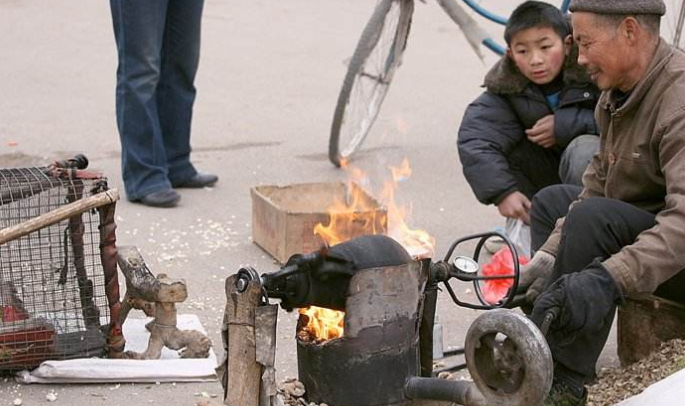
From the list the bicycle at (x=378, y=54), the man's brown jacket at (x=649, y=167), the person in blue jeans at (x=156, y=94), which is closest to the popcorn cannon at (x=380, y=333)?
the man's brown jacket at (x=649, y=167)

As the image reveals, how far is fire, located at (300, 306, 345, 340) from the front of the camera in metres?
3.65

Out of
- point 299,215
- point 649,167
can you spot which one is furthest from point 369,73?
point 649,167

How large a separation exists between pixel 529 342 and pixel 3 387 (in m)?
2.03

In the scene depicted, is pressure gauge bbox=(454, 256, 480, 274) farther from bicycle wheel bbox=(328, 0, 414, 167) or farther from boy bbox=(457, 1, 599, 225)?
bicycle wheel bbox=(328, 0, 414, 167)

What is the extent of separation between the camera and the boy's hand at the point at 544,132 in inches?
207

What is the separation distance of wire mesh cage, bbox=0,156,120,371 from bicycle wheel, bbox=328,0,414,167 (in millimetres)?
2787

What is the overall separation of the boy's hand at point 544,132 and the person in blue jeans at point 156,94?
6.97 feet

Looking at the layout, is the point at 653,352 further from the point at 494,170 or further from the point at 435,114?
the point at 435,114

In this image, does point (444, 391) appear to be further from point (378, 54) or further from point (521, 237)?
point (378, 54)

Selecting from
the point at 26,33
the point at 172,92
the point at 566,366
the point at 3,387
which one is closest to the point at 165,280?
the point at 3,387

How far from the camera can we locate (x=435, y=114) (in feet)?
29.1

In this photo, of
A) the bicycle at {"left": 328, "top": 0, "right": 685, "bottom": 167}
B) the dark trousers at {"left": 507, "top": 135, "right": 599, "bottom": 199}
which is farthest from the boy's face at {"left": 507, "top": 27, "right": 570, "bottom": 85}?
the bicycle at {"left": 328, "top": 0, "right": 685, "bottom": 167}

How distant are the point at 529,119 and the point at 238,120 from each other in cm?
352

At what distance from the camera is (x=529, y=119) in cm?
536
